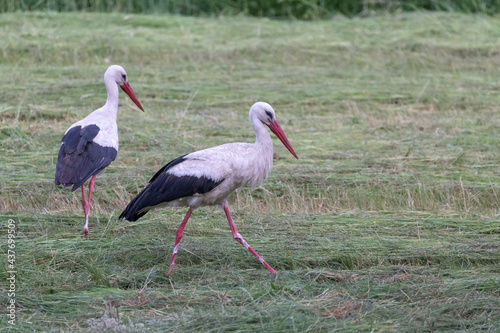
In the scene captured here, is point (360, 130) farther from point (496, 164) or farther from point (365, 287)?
point (365, 287)

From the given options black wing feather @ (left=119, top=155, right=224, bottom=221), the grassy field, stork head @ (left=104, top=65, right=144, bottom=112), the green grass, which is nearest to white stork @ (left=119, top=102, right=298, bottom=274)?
black wing feather @ (left=119, top=155, right=224, bottom=221)

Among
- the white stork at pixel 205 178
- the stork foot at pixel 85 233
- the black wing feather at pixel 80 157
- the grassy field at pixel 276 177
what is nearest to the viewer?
the grassy field at pixel 276 177

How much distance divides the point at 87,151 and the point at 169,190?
1008 mm

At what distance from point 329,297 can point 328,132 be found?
4.05 metres

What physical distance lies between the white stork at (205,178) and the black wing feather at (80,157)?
661 mm

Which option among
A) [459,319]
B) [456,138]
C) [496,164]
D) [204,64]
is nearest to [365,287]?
[459,319]

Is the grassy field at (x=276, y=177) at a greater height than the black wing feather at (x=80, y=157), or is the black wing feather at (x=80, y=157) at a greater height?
the black wing feather at (x=80, y=157)

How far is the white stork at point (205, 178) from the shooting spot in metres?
4.46

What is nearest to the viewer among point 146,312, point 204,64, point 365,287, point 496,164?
point 146,312

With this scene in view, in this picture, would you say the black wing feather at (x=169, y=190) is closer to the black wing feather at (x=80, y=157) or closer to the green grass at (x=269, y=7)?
the black wing feather at (x=80, y=157)

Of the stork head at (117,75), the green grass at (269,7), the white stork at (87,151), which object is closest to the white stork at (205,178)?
the white stork at (87,151)

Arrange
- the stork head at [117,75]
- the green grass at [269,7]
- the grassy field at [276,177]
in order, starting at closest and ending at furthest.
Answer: the grassy field at [276,177]
the stork head at [117,75]
the green grass at [269,7]

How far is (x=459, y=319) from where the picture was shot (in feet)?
11.2

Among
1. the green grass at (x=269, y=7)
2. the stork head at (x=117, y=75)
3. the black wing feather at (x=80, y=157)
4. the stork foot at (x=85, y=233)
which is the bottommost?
the green grass at (x=269, y=7)
